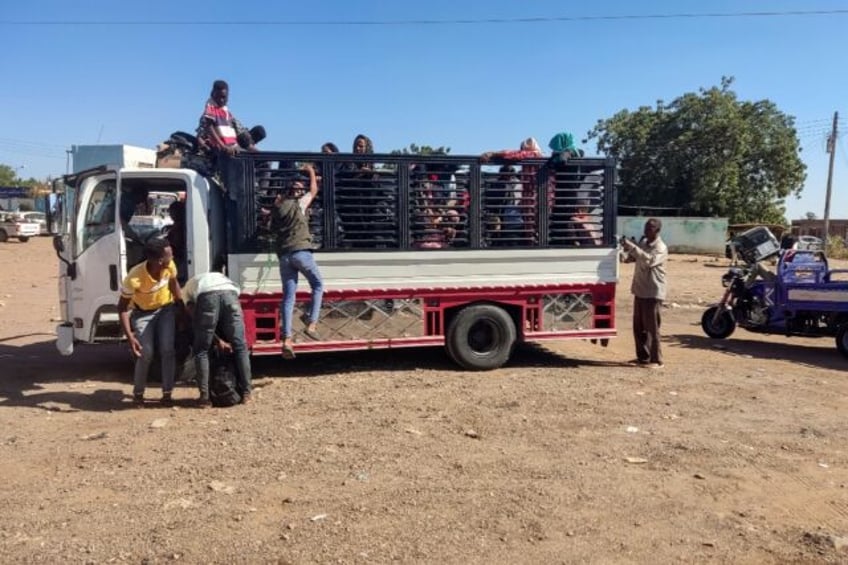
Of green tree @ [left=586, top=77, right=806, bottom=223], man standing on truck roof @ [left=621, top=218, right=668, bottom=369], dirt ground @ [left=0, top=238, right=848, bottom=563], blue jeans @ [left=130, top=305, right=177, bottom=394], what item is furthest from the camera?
green tree @ [left=586, top=77, right=806, bottom=223]

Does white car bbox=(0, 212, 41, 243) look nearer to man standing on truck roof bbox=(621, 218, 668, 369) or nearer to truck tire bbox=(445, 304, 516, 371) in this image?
truck tire bbox=(445, 304, 516, 371)

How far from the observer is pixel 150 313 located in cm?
667

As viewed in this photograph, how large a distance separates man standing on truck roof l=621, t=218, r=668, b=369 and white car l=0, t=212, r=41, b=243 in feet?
117

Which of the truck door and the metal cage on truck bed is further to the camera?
the metal cage on truck bed

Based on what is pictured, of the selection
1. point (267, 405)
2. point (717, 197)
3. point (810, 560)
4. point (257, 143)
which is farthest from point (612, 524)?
point (717, 197)

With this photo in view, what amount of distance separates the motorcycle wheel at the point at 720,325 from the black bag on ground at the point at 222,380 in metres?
7.89

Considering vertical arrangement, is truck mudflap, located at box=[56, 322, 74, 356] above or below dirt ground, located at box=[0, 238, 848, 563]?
above

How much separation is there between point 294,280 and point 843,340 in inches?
302

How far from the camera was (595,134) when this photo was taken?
5144cm

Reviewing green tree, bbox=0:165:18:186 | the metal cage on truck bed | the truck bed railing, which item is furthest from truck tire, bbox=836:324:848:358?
green tree, bbox=0:165:18:186

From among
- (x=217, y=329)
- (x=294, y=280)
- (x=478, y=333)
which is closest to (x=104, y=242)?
(x=217, y=329)

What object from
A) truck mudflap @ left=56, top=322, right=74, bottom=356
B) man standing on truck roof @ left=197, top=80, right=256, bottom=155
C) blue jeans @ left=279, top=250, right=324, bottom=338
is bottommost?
truck mudflap @ left=56, top=322, right=74, bottom=356

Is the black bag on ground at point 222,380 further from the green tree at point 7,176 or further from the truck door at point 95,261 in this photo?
the green tree at point 7,176

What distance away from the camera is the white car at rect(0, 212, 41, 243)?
35625mm
